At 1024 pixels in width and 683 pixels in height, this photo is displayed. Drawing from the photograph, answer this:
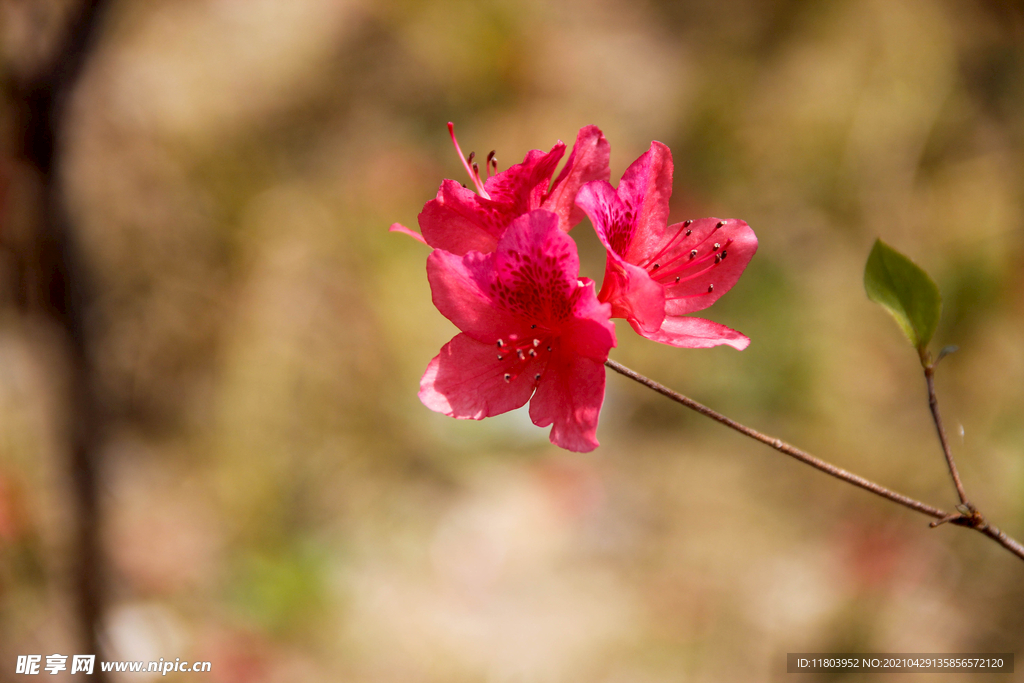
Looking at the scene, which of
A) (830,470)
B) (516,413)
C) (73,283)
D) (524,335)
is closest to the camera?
(830,470)

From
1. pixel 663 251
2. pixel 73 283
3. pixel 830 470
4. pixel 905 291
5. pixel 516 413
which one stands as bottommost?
pixel 830 470

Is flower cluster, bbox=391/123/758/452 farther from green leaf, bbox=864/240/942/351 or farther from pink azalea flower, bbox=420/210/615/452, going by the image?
green leaf, bbox=864/240/942/351

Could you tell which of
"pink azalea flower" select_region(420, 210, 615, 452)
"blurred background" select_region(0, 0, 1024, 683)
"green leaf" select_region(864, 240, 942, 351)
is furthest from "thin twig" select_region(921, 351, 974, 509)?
"blurred background" select_region(0, 0, 1024, 683)

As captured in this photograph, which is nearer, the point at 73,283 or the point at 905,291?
the point at 905,291

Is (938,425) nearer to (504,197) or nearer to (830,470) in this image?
(830,470)

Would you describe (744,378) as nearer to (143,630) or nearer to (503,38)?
(503,38)

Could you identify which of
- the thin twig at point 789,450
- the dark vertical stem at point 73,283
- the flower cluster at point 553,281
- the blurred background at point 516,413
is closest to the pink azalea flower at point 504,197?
the flower cluster at point 553,281

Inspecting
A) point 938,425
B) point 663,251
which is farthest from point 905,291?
point 663,251
